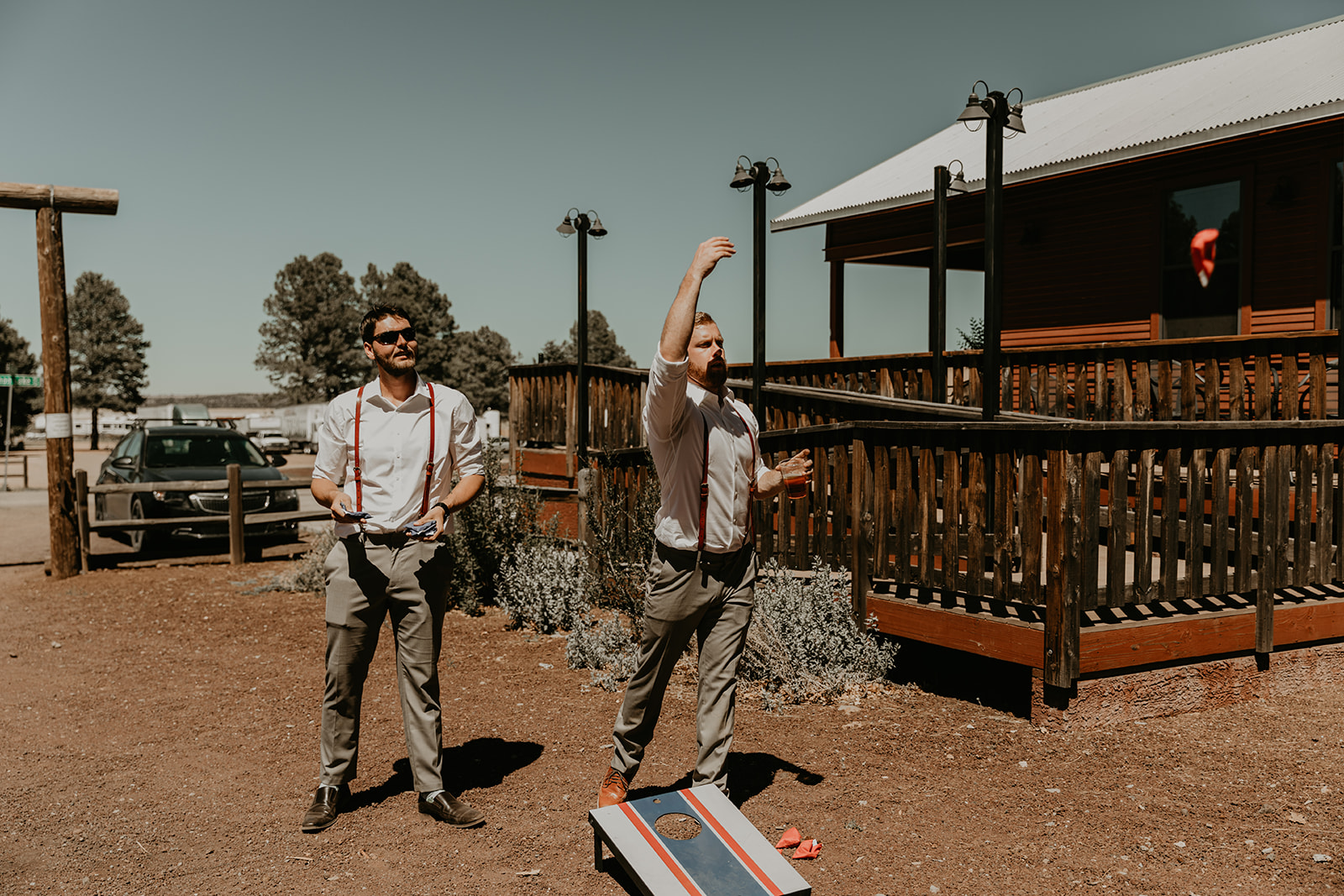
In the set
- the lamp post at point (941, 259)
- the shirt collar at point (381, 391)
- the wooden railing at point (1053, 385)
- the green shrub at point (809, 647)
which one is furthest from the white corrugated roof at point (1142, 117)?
the shirt collar at point (381, 391)

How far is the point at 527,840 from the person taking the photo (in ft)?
13.5

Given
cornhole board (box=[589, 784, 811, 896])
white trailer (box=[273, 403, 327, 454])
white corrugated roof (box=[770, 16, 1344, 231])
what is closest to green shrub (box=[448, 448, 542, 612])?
cornhole board (box=[589, 784, 811, 896])

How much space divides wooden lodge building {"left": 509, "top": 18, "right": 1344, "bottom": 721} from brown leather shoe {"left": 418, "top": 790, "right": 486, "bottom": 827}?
2991 mm

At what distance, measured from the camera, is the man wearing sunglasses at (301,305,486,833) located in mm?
4133

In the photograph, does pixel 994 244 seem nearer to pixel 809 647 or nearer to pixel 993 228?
pixel 993 228

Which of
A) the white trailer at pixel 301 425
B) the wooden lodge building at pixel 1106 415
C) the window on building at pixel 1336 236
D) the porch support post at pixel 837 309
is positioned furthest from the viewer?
the white trailer at pixel 301 425

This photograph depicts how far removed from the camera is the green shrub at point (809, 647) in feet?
20.1

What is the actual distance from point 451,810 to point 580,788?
708 mm

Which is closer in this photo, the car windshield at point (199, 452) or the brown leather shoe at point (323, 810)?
the brown leather shoe at point (323, 810)

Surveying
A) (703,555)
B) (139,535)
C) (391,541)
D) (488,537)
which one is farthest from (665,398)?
(139,535)

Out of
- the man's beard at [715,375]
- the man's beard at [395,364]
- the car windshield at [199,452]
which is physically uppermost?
the man's beard at [395,364]

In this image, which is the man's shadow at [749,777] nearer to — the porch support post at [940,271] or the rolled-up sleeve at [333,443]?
the rolled-up sleeve at [333,443]

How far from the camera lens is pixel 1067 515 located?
531 centimetres

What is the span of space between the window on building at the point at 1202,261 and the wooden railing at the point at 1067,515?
21.3 feet
